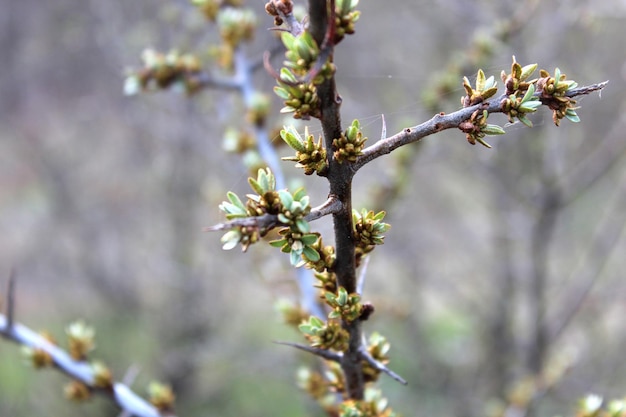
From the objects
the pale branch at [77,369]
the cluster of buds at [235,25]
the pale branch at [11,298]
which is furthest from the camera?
the cluster of buds at [235,25]

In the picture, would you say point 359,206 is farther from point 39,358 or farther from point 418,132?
point 418,132

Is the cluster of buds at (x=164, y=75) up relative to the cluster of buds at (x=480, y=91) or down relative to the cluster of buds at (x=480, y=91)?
up

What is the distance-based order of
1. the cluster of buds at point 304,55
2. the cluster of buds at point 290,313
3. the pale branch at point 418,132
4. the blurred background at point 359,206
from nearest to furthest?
the cluster of buds at point 304,55, the pale branch at point 418,132, the cluster of buds at point 290,313, the blurred background at point 359,206

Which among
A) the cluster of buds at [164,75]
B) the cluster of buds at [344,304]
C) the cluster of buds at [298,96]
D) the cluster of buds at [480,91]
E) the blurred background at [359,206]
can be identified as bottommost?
the cluster of buds at [344,304]

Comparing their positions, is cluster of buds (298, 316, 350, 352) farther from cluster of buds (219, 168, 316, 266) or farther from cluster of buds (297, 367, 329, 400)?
cluster of buds (297, 367, 329, 400)

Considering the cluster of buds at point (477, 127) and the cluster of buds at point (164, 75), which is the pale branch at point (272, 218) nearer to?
the cluster of buds at point (477, 127)

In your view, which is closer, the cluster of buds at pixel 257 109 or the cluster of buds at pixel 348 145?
the cluster of buds at pixel 348 145

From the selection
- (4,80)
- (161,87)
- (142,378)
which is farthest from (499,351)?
(4,80)

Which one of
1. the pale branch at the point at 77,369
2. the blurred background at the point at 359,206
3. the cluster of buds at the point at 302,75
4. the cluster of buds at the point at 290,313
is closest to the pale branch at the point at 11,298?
the pale branch at the point at 77,369
